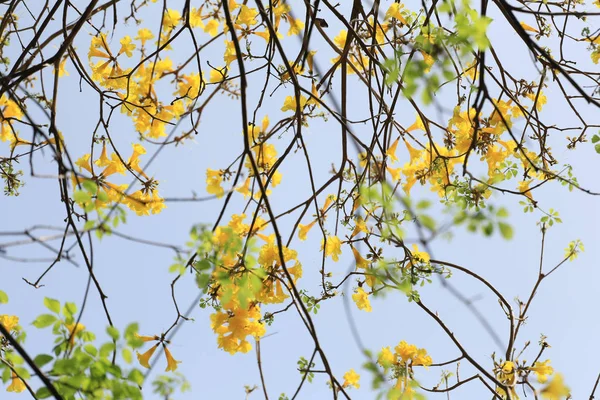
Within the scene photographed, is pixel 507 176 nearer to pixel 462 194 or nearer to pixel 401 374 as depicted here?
pixel 462 194

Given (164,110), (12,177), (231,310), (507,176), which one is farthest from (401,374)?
(12,177)

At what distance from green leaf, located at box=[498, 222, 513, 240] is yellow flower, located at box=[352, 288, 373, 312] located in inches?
58.2

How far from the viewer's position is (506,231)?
4.44 ft

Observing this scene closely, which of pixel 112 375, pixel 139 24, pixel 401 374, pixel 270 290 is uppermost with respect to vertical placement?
pixel 139 24

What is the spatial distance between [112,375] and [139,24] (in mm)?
2138

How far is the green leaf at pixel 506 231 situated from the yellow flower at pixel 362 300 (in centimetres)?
148

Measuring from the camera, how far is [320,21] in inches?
110

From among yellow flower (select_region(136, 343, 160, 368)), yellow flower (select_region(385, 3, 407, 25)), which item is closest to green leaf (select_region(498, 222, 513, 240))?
yellow flower (select_region(385, 3, 407, 25))

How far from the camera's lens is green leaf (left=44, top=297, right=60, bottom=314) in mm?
1405

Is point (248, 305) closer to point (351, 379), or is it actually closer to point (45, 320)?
point (351, 379)

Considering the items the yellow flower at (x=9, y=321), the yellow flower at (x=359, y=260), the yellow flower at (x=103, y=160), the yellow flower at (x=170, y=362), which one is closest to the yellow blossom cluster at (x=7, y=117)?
the yellow flower at (x=103, y=160)

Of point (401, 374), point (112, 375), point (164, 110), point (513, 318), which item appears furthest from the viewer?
point (164, 110)

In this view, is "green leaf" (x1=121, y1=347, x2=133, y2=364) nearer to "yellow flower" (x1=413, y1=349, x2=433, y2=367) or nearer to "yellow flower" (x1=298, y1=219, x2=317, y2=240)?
"yellow flower" (x1=298, y1=219, x2=317, y2=240)

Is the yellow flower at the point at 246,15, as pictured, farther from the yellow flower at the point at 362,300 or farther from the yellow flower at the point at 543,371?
the yellow flower at the point at 543,371
